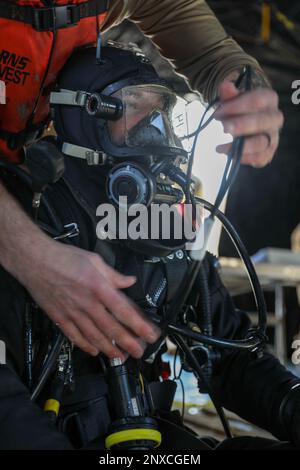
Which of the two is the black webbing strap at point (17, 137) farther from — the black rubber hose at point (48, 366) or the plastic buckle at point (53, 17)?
the black rubber hose at point (48, 366)

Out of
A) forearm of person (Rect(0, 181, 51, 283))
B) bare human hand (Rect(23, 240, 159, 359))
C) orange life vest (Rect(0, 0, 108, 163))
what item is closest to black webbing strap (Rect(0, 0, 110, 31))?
orange life vest (Rect(0, 0, 108, 163))

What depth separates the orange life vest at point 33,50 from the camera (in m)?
1.25

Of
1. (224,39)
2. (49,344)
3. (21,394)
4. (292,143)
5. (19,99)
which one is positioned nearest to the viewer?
(21,394)

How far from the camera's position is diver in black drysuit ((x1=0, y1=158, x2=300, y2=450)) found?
1022mm

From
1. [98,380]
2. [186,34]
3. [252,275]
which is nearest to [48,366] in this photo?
[98,380]

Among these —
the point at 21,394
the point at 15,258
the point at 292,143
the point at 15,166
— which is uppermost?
the point at 15,166

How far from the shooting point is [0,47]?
1.26m

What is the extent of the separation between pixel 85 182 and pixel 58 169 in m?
0.19

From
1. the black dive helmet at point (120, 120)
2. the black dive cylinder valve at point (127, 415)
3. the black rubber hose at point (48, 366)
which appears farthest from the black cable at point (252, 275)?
the black rubber hose at point (48, 366)

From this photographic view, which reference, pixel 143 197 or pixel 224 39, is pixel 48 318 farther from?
pixel 224 39

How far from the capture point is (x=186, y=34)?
1550 millimetres

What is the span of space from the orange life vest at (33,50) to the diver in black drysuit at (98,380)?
15cm

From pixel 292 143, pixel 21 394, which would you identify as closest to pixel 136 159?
pixel 21 394

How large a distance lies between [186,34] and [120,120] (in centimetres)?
43
